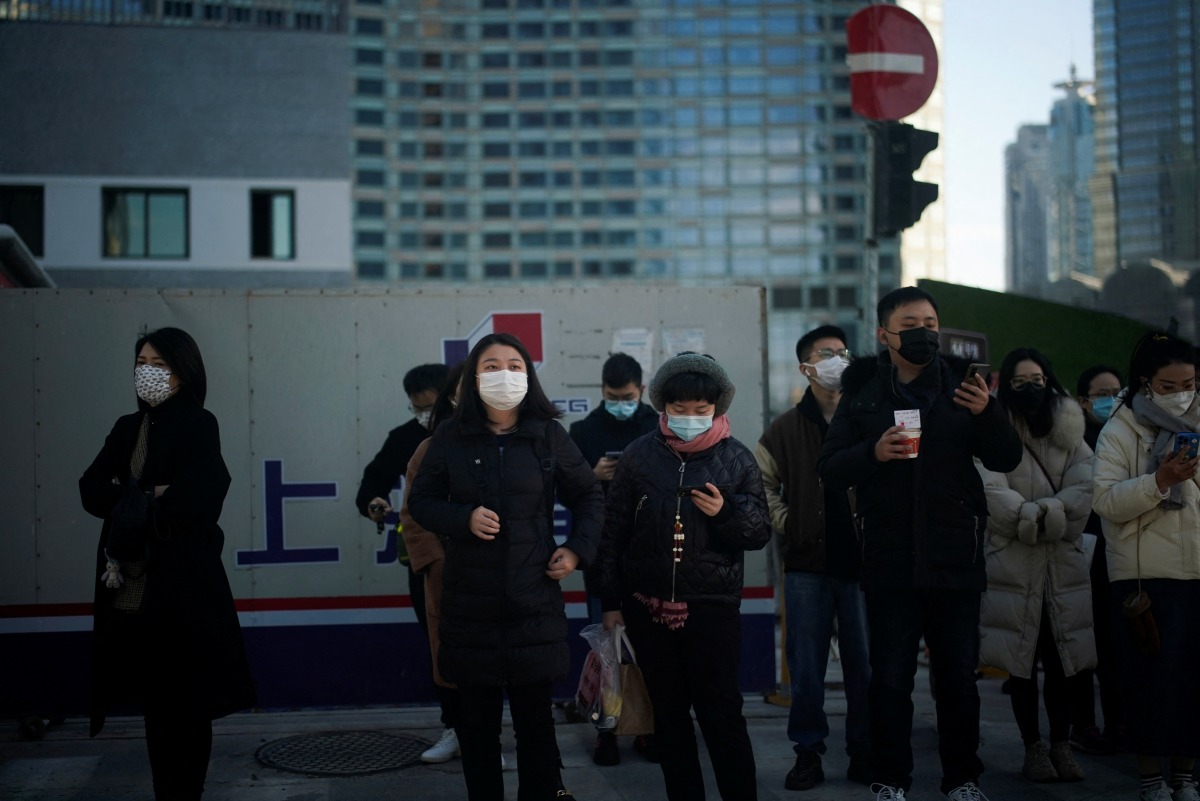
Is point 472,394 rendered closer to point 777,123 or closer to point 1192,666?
point 1192,666

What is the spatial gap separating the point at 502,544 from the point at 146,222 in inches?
975

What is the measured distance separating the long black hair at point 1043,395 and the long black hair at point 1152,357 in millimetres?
437

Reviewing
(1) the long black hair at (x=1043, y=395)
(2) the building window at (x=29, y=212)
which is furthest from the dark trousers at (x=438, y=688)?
(2) the building window at (x=29, y=212)

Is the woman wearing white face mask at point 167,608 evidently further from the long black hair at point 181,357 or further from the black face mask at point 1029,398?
the black face mask at point 1029,398

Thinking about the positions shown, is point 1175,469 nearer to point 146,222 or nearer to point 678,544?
point 678,544

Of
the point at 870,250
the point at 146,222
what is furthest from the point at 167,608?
the point at 146,222

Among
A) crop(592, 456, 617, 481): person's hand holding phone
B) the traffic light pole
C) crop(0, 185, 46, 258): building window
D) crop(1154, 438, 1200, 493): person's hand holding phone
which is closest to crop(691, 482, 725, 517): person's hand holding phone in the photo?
crop(592, 456, 617, 481): person's hand holding phone

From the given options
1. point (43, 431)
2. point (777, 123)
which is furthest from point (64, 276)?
point (777, 123)

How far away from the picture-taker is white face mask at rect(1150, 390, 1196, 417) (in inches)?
191

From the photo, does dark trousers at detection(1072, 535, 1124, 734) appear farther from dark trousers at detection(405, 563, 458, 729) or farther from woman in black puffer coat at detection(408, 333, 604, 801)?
dark trousers at detection(405, 563, 458, 729)

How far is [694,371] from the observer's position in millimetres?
4523

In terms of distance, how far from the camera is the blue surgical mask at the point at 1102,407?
6.67 m

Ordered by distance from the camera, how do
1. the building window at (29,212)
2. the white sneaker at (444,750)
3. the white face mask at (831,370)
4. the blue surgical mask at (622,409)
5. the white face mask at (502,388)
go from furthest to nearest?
the building window at (29,212) < the blue surgical mask at (622,409) < the white sneaker at (444,750) < the white face mask at (831,370) < the white face mask at (502,388)

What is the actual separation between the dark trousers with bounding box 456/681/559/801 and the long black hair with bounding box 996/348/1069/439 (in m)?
2.66
